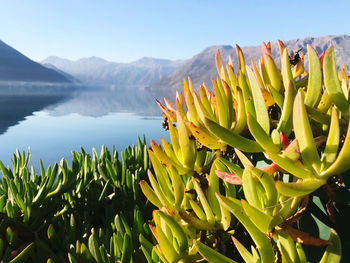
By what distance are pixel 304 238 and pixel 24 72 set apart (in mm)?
76919

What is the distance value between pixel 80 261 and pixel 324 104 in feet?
1.77

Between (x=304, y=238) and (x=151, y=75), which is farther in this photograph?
(x=151, y=75)

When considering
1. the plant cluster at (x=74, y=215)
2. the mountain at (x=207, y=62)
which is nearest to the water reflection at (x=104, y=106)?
the plant cluster at (x=74, y=215)

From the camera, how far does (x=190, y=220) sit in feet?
1.50

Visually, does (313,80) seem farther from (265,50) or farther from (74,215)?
(74,215)

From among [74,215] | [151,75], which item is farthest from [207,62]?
[74,215]

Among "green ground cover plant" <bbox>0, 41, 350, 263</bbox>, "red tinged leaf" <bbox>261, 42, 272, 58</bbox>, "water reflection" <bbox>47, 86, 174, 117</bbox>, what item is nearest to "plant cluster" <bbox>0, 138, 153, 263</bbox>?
"green ground cover plant" <bbox>0, 41, 350, 263</bbox>

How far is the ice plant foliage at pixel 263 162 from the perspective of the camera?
336 mm

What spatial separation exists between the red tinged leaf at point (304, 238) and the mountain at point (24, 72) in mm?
71950

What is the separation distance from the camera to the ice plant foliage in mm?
336

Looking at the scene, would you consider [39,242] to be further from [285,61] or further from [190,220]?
[285,61]

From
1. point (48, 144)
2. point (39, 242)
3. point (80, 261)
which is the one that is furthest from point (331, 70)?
point (48, 144)

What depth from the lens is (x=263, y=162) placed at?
0.53 metres

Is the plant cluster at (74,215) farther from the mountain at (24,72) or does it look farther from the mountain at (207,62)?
the mountain at (24,72)
